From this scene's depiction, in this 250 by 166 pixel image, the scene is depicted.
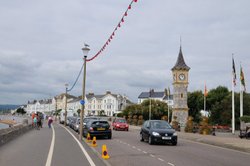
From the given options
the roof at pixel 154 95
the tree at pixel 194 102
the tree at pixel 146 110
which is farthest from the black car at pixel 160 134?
the roof at pixel 154 95

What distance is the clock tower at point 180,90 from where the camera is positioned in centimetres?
6588

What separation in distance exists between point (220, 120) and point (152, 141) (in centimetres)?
4990

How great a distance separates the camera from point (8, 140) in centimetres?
2159

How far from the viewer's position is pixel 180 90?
66000mm

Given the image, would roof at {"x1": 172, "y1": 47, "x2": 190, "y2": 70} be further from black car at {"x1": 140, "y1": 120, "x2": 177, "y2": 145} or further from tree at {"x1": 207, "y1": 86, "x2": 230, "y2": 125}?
black car at {"x1": 140, "y1": 120, "x2": 177, "y2": 145}

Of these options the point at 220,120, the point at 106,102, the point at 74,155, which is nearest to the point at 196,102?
the point at 220,120

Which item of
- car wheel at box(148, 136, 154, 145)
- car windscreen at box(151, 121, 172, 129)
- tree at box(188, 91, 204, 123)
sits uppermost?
tree at box(188, 91, 204, 123)

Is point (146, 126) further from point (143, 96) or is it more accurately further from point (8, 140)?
point (143, 96)

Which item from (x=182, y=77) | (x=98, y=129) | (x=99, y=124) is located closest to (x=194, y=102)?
(x=182, y=77)

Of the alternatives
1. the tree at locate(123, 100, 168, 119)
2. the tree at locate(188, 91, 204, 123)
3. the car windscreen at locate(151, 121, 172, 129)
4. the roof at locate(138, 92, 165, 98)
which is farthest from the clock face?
the roof at locate(138, 92, 165, 98)

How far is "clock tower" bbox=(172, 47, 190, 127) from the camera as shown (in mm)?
65875

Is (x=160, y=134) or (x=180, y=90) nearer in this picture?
(x=160, y=134)

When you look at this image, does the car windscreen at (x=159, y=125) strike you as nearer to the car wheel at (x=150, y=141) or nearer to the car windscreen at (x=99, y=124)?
the car wheel at (x=150, y=141)

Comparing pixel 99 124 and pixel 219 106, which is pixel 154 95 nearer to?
pixel 219 106
